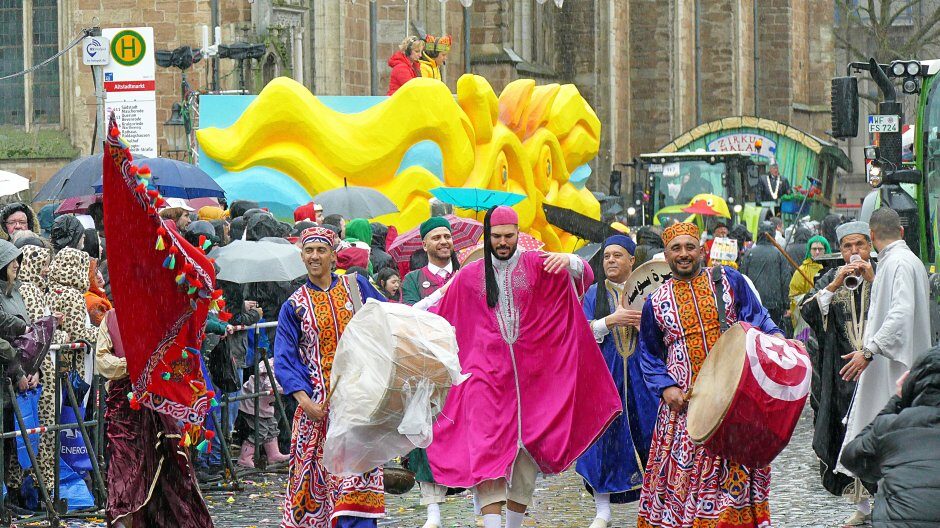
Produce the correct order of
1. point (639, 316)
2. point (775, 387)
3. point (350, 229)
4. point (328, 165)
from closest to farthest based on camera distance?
1. point (775, 387)
2. point (639, 316)
3. point (350, 229)
4. point (328, 165)

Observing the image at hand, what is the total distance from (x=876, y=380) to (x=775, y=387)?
210cm

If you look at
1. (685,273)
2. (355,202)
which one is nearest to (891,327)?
(685,273)

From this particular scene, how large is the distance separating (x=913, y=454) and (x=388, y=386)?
325 centimetres

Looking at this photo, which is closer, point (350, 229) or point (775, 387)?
point (775, 387)

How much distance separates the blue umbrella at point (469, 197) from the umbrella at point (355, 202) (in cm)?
54

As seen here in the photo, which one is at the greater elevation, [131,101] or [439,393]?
[131,101]

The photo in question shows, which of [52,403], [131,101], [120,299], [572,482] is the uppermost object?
[131,101]

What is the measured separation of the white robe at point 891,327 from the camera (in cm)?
998

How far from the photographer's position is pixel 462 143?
2180 centimetres

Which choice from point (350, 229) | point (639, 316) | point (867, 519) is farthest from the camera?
point (350, 229)

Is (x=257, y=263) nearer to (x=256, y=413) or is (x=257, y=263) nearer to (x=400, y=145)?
(x=256, y=413)

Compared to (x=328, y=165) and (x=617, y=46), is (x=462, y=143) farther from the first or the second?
(x=617, y=46)

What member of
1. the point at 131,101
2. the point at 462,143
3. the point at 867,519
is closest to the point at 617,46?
the point at 462,143

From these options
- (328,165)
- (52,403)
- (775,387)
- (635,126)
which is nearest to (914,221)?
(775,387)
